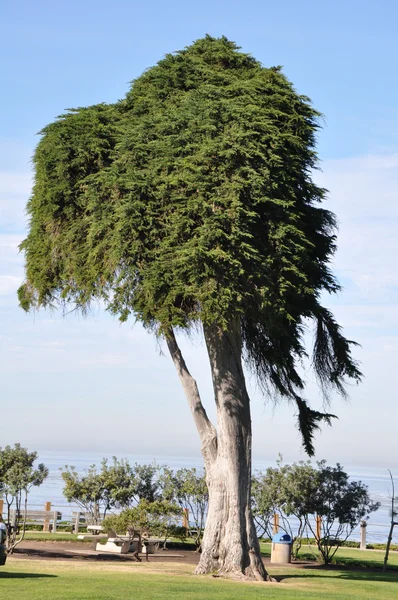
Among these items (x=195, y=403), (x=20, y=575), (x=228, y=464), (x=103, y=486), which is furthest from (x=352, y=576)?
(x=20, y=575)

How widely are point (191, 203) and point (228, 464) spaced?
643cm

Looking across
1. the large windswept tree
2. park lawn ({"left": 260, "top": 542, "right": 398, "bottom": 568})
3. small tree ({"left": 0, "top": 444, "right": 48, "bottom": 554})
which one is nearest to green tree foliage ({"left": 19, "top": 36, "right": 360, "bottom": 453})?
the large windswept tree

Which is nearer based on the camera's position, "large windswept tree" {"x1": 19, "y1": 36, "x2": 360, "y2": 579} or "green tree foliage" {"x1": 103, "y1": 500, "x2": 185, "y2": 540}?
"large windswept tree" {"x1": 19, "y1": 36, "x2": 360, "y2": 579}

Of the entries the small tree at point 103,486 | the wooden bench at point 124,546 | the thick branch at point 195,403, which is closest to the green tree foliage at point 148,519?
the wooden bench at point 124,546

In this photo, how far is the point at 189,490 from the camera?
2648 centimetres

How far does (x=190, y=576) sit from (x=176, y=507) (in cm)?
419

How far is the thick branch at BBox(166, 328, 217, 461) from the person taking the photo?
71.0 ft

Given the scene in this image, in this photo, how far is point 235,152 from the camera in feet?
63.6

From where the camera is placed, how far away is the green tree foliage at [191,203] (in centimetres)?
1939

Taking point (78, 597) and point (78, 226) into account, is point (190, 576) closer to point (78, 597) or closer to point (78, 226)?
point (78, 597)

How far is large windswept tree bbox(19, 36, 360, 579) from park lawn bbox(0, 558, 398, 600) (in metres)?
1.60

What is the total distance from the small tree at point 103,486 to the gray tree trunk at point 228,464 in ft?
22.2

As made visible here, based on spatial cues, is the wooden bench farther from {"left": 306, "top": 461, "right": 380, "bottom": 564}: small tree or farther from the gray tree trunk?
{"left": 306, "top": 461, "right": 380, "bottom": 564}: small tree

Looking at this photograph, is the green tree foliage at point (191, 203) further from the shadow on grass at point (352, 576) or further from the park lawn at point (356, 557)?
the park lawn at point (356, 557)
